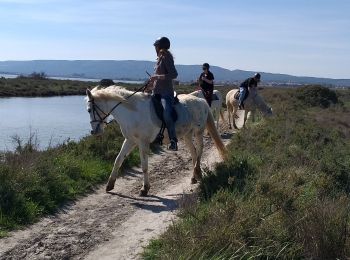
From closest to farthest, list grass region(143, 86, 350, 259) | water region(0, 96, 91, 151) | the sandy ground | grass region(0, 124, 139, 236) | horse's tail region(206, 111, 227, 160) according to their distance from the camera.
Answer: grass region(143, 86, 350, 259)
the sandy ground
grass region(0, 124, 139, 236)
horse's tail region(206, 111, 227, 160)
water region(0, 96, 91, 151)

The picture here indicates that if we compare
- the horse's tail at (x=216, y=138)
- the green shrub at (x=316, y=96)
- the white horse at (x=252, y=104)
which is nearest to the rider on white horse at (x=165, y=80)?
the horse's tail at (x=216, y=138)

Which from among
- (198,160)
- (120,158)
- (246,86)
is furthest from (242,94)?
(120,158)

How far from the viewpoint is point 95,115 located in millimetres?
9797

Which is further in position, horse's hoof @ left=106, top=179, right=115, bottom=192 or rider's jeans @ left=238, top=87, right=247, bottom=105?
rider's jeans @ left=238, top=87, right=247, bottom=105

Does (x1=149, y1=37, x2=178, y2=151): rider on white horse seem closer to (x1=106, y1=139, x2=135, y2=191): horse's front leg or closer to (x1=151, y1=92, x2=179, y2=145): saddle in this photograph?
(x1=151, y1=92, x2=179, y2=145): saddle

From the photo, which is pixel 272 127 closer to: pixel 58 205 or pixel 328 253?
pixel 58 205

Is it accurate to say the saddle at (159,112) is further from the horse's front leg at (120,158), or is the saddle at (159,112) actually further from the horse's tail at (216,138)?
the horse's tail at (216,138)

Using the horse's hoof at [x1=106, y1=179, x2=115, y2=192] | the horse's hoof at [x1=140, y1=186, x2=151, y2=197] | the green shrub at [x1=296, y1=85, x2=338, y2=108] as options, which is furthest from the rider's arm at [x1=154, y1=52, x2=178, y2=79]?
the green shrub at [x1=296, y1=85, x2=338, y2=108]

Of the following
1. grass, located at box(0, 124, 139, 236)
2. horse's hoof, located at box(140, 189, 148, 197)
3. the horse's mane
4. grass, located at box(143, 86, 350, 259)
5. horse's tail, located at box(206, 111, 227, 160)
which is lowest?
horse's hoof, located at box(140, 189, 148, 197)

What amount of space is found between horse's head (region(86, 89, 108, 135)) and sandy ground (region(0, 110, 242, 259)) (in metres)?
1.33

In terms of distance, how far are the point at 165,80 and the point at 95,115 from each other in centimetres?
153

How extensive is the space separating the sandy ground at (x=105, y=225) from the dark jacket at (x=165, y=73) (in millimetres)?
2064

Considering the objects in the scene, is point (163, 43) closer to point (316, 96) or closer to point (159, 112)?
point (159, 112)

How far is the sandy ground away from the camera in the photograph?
22.3ft
